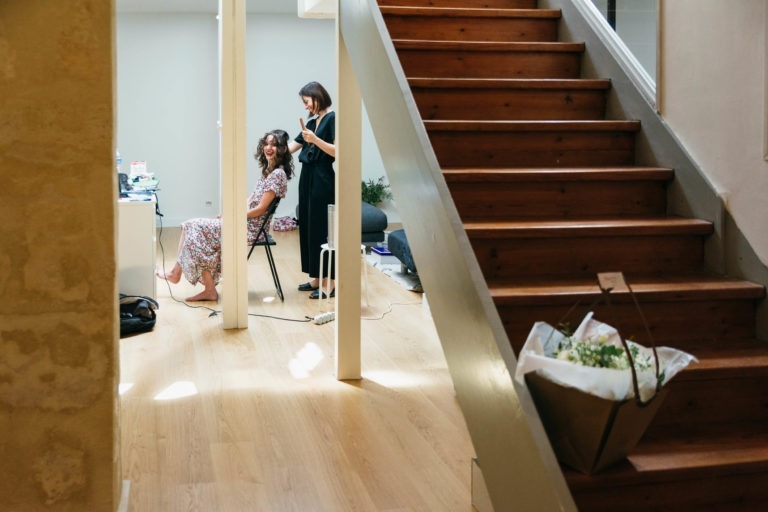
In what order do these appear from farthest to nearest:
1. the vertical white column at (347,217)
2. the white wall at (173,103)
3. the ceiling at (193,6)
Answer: the white wall at (173,103)
the ceiling at (193,6)
the vertical white column at (347,217)

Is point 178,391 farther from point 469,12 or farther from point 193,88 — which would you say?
point 193,88

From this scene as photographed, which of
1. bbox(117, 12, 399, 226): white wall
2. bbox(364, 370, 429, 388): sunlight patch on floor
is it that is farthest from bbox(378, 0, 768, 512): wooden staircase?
bbox(117, 12, 399, 226): white wall

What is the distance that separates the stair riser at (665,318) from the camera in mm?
3018

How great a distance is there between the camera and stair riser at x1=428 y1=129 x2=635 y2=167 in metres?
3.76

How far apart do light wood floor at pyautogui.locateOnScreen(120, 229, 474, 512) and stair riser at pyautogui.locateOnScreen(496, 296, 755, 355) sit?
781mm

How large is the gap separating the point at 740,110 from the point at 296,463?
2.17 m

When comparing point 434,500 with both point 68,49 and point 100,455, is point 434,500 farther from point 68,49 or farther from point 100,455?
point 68,49

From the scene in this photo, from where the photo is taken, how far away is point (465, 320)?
2652 mm

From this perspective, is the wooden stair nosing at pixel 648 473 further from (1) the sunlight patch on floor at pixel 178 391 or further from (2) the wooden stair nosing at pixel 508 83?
(1) the sunlight patch on floor at pixel 178 391

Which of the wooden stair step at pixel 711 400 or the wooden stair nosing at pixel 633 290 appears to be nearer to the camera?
the wooden stair step at pixel 711 400

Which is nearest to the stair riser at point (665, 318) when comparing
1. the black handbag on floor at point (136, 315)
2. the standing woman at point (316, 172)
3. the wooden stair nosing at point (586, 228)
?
the wooden stair nosing at point (586, 228)

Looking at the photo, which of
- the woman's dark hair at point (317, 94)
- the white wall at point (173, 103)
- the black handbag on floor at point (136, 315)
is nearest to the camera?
the black handbag on floor at point (136, 315)

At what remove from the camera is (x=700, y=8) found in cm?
353

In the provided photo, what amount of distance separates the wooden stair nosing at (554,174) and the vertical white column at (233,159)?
278cm
